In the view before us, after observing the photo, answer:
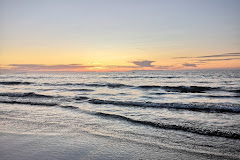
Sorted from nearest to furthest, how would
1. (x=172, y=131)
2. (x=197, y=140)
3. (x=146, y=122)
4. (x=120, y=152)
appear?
(x=120, y=152) → (x=197, y=140) → (x=172, y=131) → (x=146, y=122)

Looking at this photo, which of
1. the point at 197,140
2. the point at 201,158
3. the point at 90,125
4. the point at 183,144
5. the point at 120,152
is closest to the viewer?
the point at 201,158

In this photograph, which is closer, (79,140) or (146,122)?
(79,140)

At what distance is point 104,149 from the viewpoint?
411cm

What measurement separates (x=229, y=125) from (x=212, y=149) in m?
2.90

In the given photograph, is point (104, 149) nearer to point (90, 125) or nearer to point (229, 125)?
point (90, 125)

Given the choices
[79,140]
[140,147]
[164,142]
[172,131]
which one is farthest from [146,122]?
[79,140]

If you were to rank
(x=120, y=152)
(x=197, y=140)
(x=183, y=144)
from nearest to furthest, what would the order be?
(x=120, y=152)
(x=183, y=144)
(x=197, y=140)

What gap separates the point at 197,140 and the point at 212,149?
65 centimetres

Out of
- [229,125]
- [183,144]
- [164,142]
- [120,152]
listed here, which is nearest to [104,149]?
[120,152]

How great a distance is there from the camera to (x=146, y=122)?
680 cm

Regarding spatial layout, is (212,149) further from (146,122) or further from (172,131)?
(146,122)

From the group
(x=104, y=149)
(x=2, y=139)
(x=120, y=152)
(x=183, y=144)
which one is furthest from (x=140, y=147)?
(x=2, y=139)

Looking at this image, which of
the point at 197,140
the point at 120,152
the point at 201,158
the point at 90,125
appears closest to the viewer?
the point at 201,158

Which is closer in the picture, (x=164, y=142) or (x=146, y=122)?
(x=164, y=142)
